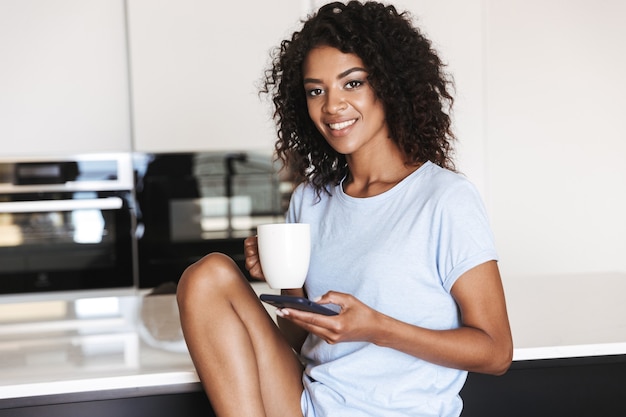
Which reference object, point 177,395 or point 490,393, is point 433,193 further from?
point 177,395

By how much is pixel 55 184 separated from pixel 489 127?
170cm

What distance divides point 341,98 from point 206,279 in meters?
0.37

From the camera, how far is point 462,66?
2.79 m

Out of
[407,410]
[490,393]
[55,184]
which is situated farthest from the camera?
[55,184]

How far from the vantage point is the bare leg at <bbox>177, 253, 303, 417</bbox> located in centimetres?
112

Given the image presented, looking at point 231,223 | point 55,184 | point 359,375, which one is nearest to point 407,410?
point 359,375

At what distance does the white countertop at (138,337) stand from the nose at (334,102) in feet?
1.54

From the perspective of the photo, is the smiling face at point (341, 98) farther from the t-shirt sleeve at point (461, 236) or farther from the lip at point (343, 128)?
the t-shirt sleeve at point (461, 236)

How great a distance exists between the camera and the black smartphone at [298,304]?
92 cm

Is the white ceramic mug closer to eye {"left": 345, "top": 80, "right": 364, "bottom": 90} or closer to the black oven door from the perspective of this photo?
eye {"left": 345, "top": 80, "right": 364, "bottom": 90}

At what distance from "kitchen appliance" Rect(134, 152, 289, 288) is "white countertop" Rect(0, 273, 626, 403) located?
940 millimetres

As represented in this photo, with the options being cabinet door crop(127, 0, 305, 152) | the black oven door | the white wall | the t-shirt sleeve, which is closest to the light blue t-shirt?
the t-shirt sleeve

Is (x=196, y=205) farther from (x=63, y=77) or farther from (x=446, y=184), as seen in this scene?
(x=446, y=184)

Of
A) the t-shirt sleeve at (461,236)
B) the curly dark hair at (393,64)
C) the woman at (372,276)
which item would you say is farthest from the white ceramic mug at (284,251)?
the curly dark hair at (393,64)
